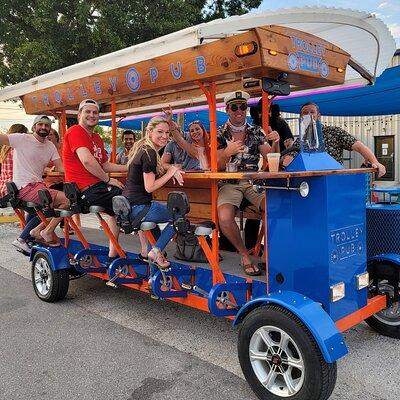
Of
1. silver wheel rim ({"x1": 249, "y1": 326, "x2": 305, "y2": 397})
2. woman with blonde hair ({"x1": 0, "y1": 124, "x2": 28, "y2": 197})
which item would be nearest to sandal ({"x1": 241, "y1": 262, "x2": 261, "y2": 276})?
silver wheel rim ({"x1": 249, "y1": 326, "x2": 305, "y2": 397})

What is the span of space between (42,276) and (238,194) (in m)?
2.73


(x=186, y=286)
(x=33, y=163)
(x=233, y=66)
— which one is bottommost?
(x=186, y=286)

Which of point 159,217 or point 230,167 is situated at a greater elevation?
point 230,167

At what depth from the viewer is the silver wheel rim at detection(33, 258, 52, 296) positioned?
16.7ft

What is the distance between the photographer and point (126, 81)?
406cm

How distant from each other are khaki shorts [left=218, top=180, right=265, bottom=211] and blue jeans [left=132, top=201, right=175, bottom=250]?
1.63 ft

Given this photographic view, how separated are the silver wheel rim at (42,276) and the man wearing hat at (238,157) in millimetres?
2407

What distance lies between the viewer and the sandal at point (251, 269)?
3646 millimetres

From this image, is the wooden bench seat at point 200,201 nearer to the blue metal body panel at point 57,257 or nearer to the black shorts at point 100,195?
the black shorts at point 100,195

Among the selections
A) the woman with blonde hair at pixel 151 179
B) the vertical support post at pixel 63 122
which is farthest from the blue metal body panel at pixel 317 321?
the vertical support post at pixel 63 122

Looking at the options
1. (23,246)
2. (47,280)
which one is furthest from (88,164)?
(23,246)

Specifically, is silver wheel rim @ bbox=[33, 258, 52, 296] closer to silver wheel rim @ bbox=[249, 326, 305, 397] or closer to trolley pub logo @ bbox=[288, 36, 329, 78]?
silver wheel rim @ bbox=[249, 326, 305, 397]

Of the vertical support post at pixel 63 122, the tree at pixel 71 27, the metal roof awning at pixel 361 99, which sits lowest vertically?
the vertical support post at pixel 63 122

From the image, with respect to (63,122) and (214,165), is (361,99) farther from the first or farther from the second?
(214,165)
